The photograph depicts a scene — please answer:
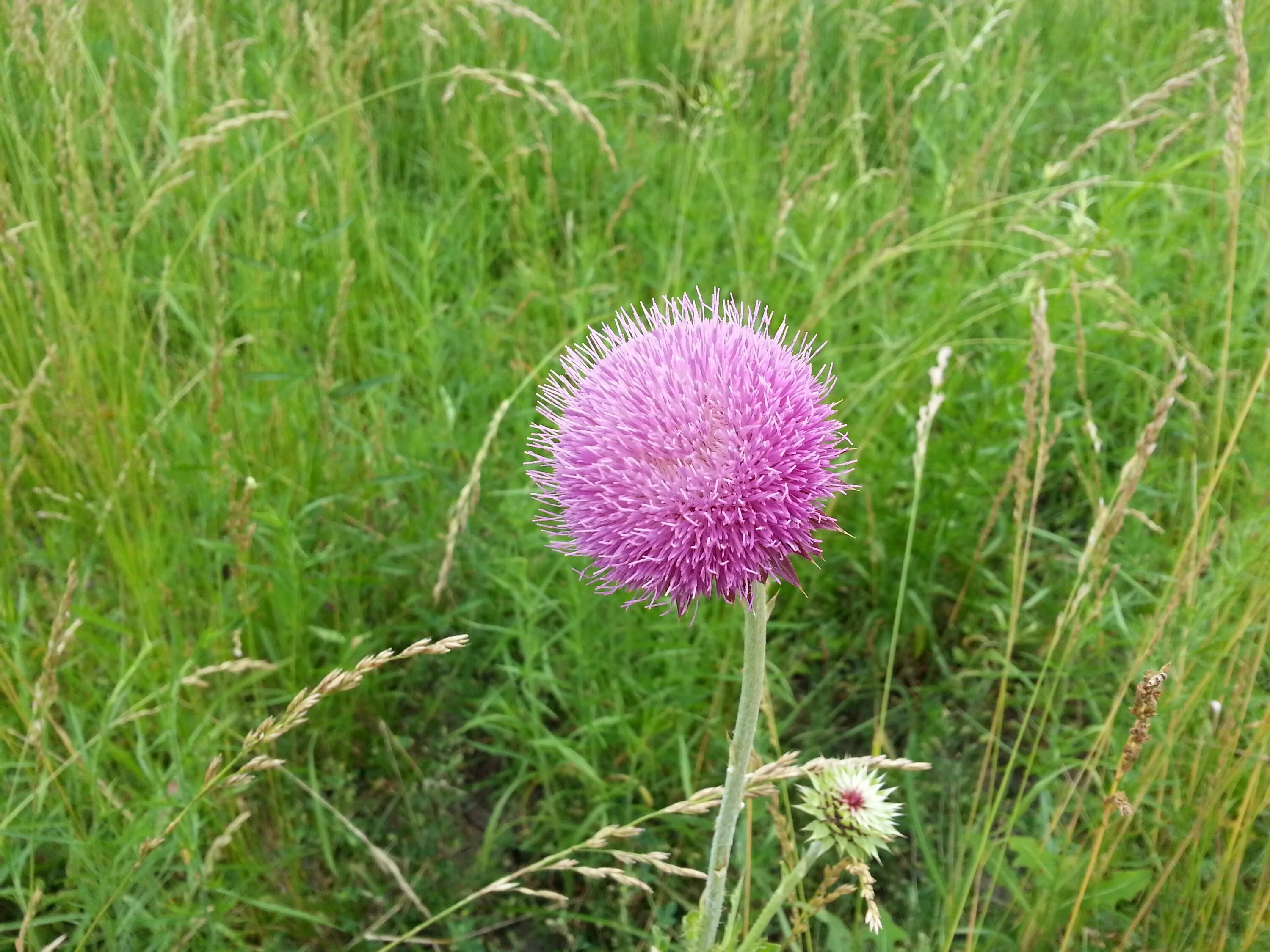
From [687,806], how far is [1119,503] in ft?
3.08

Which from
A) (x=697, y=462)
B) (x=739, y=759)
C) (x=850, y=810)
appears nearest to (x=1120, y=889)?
(x=850, y=810)

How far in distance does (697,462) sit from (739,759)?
0.45 meters

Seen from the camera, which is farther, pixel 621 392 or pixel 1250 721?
pixel 1250 721

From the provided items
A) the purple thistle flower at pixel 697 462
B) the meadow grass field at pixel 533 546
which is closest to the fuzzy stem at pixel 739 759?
the purple thistle flower at pixel 697 462

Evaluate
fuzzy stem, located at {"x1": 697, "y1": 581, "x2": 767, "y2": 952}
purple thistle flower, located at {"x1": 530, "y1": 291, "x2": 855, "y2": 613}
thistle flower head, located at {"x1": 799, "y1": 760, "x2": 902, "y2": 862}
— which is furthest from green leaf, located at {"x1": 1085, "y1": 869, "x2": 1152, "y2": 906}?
purple thistle flower, located at {"x1": 530, "y1": 291, "x2": 855, "y2": 613}

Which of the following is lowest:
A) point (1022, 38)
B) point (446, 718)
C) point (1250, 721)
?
point (446, 718)

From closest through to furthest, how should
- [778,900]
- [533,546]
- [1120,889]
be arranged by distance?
1. [778,900]
2. [1120,889]
3. [533,546]

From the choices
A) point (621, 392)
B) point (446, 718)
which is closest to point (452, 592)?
point (446, 718)

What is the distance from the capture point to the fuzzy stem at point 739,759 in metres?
1.38

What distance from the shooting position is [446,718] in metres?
2.48

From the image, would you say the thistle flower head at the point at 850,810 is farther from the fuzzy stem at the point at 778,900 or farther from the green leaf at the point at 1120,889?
the green leaf at the point at 1120,889

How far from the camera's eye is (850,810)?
1.45m

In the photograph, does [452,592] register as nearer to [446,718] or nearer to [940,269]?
[446,718]

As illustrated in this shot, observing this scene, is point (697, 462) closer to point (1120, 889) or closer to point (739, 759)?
point (739, 759)
